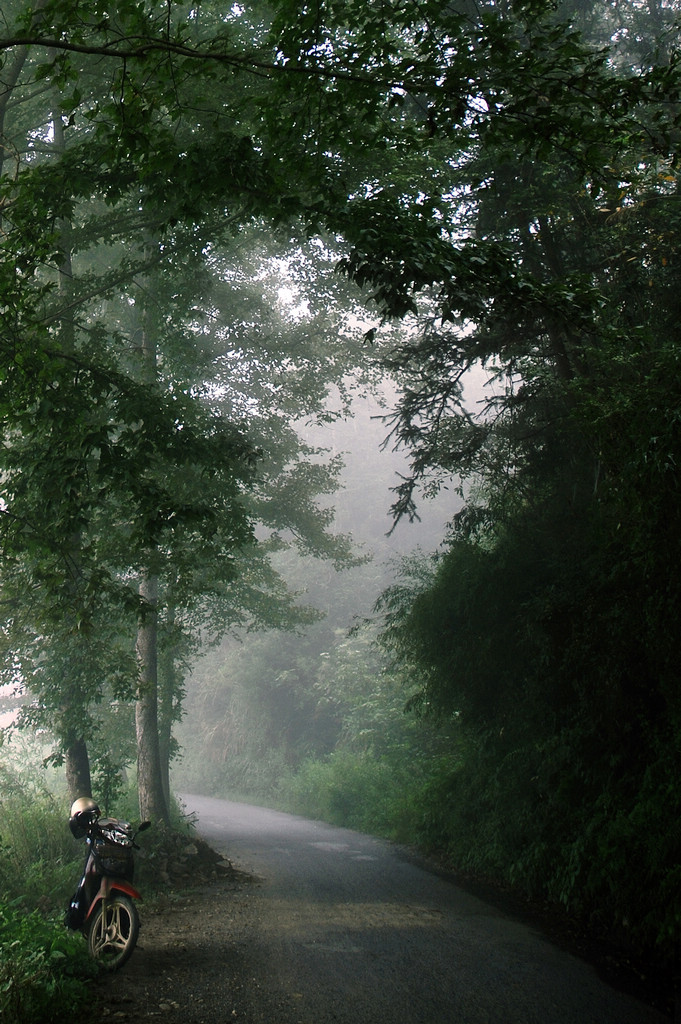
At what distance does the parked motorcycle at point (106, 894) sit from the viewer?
6.59 metres

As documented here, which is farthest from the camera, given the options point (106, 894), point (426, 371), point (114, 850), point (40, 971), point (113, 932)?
point (426, 371)

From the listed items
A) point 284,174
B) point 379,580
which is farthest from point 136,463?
point 379,580

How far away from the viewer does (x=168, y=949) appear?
7.26 meters

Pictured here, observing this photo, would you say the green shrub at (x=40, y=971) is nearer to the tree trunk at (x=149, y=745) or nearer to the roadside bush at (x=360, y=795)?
the roadside bush at (x=360, y=795)

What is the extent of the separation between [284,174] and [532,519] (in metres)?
7.88

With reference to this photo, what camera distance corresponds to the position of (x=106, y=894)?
22.4 feet

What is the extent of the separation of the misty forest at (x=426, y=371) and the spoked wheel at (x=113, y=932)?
1.95 feet

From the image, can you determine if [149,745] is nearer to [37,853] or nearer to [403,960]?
[37,853]

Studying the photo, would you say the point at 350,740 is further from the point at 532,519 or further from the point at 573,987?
the point at 573,987

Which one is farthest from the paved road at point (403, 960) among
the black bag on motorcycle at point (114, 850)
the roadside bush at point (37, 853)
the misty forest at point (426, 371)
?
the roadside bush at point (37, 853)

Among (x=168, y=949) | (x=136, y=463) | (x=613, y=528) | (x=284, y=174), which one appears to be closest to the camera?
(x=284, y=174)

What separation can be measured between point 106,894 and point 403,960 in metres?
2.74

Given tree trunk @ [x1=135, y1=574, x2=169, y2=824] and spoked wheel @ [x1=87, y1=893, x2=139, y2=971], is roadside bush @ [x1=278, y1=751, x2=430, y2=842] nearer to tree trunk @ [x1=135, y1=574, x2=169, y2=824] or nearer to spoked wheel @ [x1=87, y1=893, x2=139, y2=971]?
tree trunk @ [x1=135, y1=574, x2=169, y2=824]

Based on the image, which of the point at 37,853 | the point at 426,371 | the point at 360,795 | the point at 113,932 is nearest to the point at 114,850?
the point at 113,932
